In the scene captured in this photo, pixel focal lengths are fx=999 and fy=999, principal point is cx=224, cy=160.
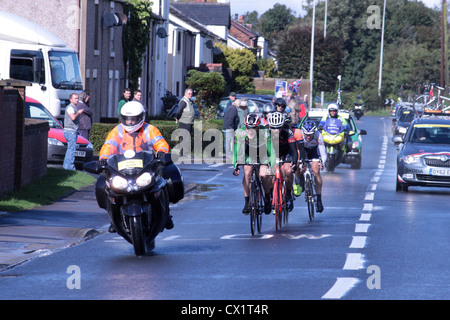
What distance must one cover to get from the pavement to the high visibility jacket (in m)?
1.45

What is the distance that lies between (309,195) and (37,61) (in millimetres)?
14451

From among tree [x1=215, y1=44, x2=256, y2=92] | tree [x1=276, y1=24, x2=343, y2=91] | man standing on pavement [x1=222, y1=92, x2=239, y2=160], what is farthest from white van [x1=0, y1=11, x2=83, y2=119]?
tree [x1=276, y1=24, x2=343, y2=91]

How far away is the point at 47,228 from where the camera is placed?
13.5 m

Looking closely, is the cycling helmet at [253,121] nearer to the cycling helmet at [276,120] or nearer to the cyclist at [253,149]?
the cyclist at [253,149]

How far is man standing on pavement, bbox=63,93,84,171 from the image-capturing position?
21.4 m

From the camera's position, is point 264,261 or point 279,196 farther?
point 279,196

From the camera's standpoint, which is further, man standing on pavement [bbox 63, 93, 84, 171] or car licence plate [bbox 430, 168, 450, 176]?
man standing on pavement [bbox 63, 93, 84, 171]

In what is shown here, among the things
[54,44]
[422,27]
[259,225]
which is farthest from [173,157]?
[422,27]

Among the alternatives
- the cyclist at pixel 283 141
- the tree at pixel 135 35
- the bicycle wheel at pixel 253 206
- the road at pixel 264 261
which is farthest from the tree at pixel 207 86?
the bicycle wheel at pixel 253 206

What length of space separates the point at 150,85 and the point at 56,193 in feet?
115

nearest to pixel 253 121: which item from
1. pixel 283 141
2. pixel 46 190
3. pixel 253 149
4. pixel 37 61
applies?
pixel 253 149

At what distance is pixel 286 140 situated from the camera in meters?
14.2

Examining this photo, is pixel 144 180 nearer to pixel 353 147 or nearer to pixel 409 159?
pixel 409 159

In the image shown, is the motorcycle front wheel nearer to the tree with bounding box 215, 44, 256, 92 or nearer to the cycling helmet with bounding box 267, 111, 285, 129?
the cycling helmet with bounding box 267, 111, 285, 129
